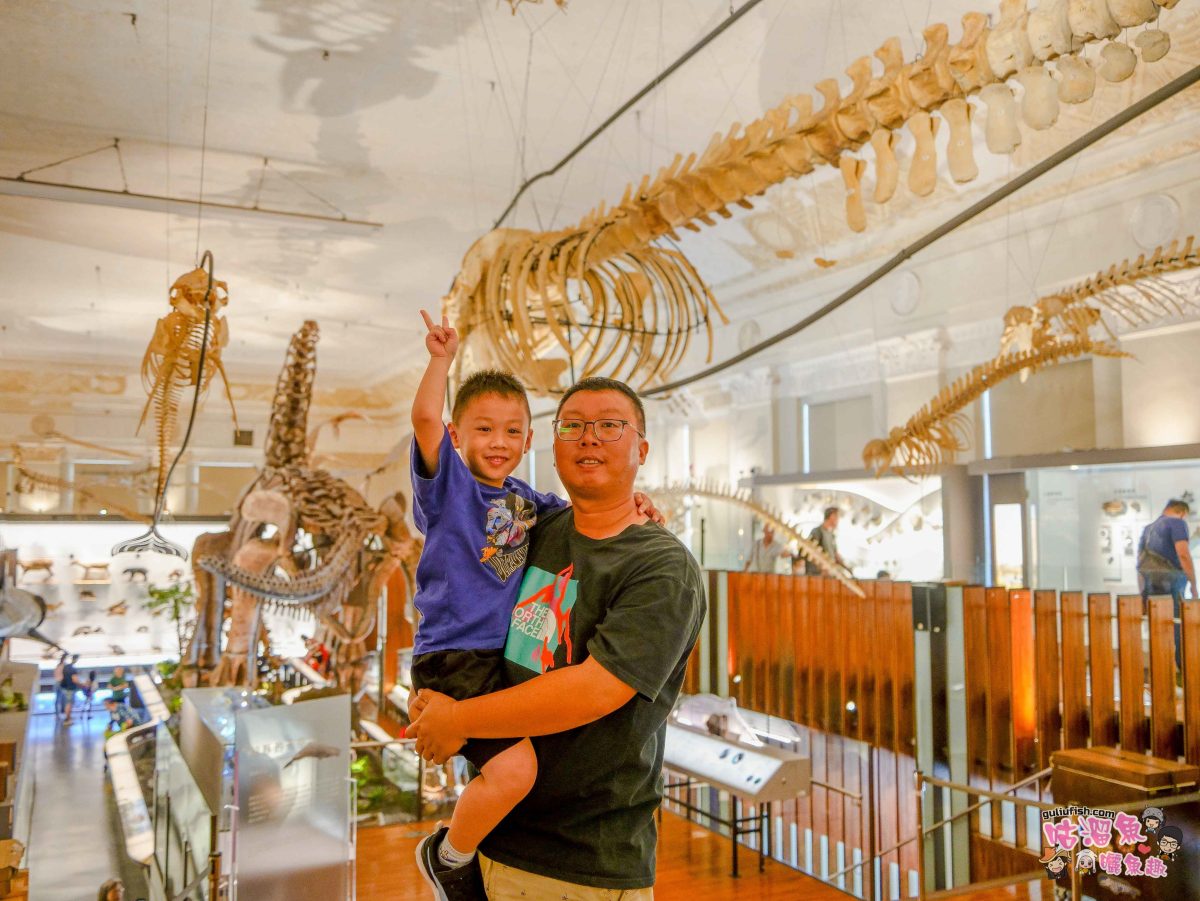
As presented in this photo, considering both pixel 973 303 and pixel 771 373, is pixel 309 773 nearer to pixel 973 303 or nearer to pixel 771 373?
pixel 973 303

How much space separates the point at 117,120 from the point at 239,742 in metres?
7.07

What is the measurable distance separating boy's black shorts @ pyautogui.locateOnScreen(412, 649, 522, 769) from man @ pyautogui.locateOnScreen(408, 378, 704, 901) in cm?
4

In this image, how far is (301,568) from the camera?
9.44 metres

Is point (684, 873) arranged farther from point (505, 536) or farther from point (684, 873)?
point (505, 536)

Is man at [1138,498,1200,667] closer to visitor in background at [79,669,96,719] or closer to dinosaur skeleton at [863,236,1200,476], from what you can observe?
dinosaur skeleton at [863,236,1200,476]

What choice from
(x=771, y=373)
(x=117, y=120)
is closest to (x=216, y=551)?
(x=117, y=120)

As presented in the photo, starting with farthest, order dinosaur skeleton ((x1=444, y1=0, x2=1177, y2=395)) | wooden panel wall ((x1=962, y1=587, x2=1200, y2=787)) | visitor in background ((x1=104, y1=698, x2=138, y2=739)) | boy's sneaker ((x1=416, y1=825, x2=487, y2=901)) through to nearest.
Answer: visitor in background ((x1=104, y1=698, x2=138, y2=739)) → wooden panel wall ((x1=962, y1=587, x2=1200, y2=787)) → dinosaur skeleton ((x1=444, y1=0, x2=1177, y2=395)) → boy's sneaker ((x1=416, y1=825, x2=487, y2=901))

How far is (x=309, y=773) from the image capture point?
5047mm

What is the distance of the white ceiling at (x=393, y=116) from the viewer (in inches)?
290

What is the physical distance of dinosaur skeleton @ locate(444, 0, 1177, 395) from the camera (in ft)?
8.94

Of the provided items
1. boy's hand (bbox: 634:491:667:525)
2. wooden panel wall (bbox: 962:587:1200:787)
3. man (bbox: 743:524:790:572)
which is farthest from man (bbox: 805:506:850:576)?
boy's hand (bbox: 634:491:667:525)

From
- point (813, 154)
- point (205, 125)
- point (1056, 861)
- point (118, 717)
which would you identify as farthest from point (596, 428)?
point (118, 717)

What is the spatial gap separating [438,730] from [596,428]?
0.62m

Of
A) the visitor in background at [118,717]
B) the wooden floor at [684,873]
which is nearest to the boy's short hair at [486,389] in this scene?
the wooden floor at [684,873]
